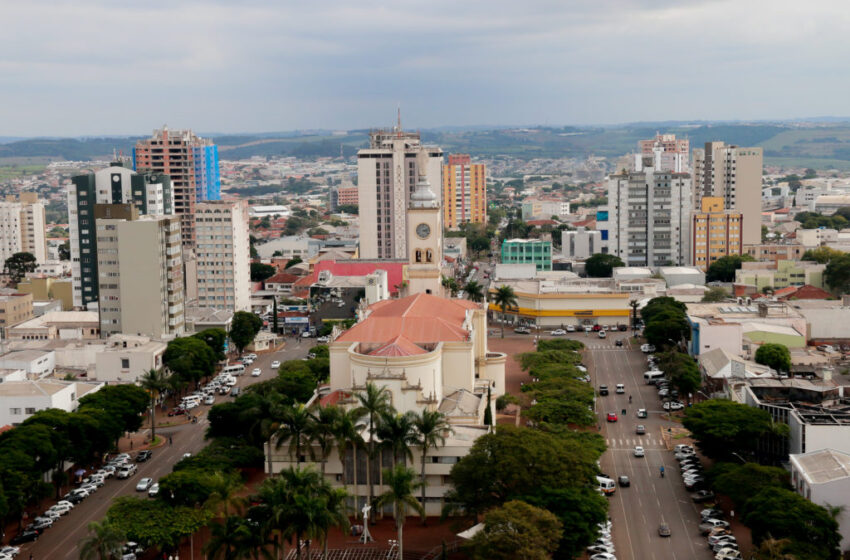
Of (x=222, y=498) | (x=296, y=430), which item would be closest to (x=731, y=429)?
(x=296, y=430)

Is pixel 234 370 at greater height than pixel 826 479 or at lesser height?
lesser

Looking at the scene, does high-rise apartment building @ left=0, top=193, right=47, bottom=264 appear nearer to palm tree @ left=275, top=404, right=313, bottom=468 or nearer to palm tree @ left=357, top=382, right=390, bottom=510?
palm tree @ left=275, top=404, right=313, bottom=468

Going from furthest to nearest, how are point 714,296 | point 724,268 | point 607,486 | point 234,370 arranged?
point 724,268, point 714,296, point 234,370, point 607,486

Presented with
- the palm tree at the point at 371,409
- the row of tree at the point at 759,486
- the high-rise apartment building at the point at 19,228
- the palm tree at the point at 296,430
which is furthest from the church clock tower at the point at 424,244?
the high-rise apartment building at the point at 19,228

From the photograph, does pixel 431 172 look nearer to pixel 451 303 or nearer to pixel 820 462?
pixel 451 303

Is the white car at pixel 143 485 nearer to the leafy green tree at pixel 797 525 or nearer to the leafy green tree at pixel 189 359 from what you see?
the leafy green tree at pixel 189 359

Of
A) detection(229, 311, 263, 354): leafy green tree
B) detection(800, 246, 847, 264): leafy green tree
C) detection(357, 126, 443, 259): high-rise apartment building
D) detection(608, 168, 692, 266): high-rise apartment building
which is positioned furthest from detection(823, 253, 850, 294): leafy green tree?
detection(229, 311, 263, 354): leafy green tree

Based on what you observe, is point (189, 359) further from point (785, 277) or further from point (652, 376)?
point (785, 277)
